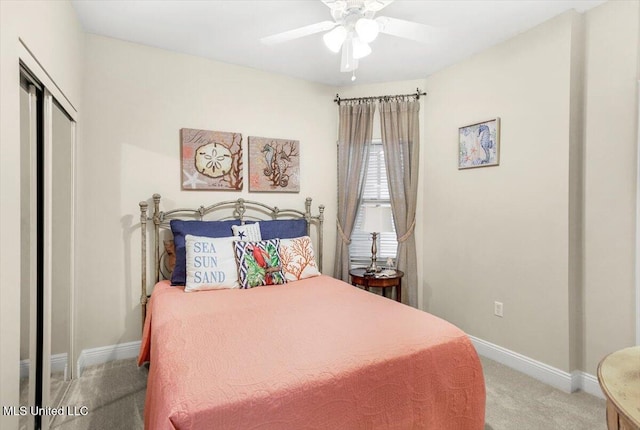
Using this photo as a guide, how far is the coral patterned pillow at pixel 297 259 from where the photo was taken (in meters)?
2.79

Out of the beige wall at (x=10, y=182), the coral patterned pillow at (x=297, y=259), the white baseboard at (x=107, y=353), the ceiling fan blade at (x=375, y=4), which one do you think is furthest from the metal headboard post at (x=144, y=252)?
the ceiling fan blade at (x=375, y=4)

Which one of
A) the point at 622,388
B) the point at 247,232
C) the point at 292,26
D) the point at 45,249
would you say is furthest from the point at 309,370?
the point at 292,26

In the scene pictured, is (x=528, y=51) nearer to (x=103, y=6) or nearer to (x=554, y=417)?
(x=554, y=417)

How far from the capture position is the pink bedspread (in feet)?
3.67

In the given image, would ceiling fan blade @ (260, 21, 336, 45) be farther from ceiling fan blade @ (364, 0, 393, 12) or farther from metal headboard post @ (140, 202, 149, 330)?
metal headboard post @ (140, 202, 149, 330)

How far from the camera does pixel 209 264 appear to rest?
2480 millimetres

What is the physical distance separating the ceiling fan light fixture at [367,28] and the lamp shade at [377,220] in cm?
159

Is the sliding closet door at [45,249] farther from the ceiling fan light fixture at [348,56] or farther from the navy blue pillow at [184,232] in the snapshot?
the ceiling fan light fixture at [348,56]

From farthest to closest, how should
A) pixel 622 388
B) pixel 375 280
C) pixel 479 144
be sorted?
pixel 375 280 → pixel 479 144 → pixel 622 388

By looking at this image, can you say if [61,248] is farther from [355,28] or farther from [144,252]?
[355,28]

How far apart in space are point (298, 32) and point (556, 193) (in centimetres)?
217

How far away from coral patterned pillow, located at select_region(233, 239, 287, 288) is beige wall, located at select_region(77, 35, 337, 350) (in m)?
0.72

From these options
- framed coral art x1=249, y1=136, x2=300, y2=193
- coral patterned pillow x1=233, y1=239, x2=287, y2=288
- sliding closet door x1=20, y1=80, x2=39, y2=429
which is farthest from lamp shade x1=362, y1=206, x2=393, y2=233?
sliding closet door x1=20, y1=80, x2=39, y2=429

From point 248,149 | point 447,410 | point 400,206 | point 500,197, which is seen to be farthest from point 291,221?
point 447,410
